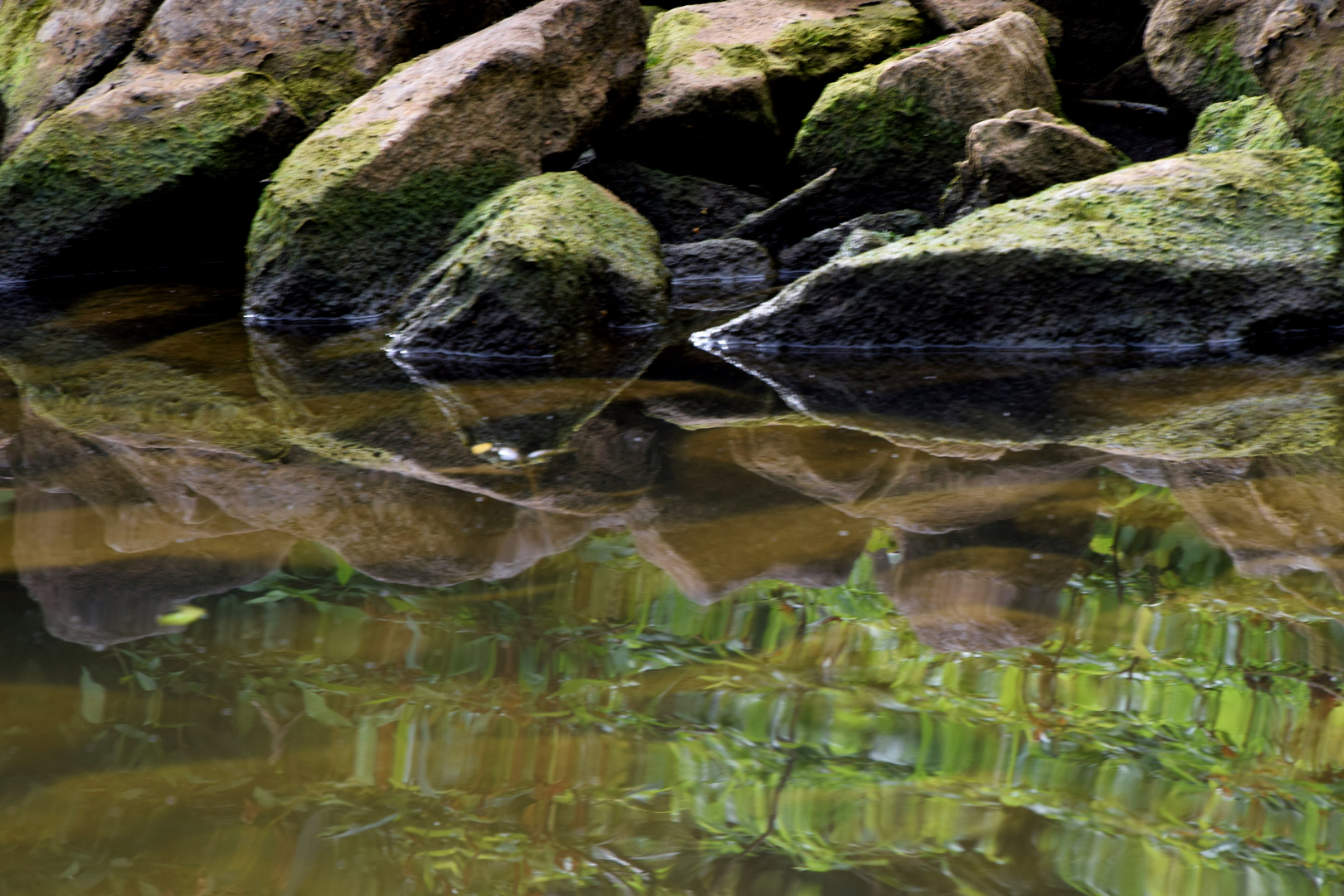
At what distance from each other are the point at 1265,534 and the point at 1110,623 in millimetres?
659

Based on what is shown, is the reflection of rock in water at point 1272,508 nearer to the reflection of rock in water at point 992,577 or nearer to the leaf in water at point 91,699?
the reflection of rock in water at point 992,577

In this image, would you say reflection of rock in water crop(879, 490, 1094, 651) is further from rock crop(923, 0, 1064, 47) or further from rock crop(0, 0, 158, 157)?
rock crop(0, 0, 158, 157)

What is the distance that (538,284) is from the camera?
4.95 meters

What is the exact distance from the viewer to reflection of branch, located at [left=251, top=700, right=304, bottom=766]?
69.0 inches

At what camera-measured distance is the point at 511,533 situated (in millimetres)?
2746

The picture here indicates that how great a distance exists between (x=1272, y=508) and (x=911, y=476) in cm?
88

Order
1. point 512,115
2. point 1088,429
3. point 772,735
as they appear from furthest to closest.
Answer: point 512,115
point 1088,429
point 772,735

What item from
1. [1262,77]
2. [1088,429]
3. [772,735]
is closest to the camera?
[772,735]

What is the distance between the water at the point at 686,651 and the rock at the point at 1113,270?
2.75 ft

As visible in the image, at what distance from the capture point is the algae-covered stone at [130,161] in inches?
267

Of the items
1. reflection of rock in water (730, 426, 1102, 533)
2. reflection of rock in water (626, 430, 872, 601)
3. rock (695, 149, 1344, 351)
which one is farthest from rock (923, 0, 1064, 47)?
reflection of rock in water (626, 430, 872, 601)

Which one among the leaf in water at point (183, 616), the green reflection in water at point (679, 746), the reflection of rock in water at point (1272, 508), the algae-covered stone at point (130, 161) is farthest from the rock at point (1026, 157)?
the leaf in water at point (183, 616)

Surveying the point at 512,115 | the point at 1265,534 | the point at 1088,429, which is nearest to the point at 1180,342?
the point at 1088,429

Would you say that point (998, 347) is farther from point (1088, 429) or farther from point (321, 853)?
point (321, 853)
